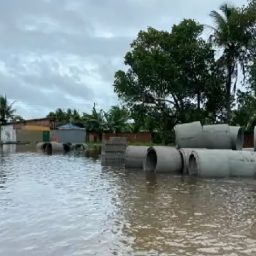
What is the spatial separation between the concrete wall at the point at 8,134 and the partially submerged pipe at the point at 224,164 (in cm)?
5027

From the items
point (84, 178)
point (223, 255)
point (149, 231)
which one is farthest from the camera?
point (84, 178)

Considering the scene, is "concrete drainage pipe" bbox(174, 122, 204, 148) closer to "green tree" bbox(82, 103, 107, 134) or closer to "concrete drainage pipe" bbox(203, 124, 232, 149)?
"concrete drainage pipe" bbox(203, 124, 232, 149)

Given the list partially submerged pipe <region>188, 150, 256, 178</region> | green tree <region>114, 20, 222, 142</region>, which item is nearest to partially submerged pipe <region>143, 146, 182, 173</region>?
partially submerged pipe <region>188, 150, 256, 178</region>

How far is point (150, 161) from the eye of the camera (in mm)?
17766

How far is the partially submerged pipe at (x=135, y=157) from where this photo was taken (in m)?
18.5

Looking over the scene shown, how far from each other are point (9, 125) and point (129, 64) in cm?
3090

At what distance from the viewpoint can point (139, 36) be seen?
122 feet

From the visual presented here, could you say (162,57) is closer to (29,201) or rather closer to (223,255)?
(29,201)

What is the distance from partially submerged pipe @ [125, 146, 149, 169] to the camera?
18.5 metres

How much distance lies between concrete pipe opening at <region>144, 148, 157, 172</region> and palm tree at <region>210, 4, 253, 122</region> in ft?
61.1

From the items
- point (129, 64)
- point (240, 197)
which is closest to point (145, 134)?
point (129, 64)

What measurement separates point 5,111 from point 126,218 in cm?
6286

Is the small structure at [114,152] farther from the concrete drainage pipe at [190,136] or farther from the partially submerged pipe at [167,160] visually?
the partially submerged pipe at [167,160]

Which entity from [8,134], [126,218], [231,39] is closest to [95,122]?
[8,134]
